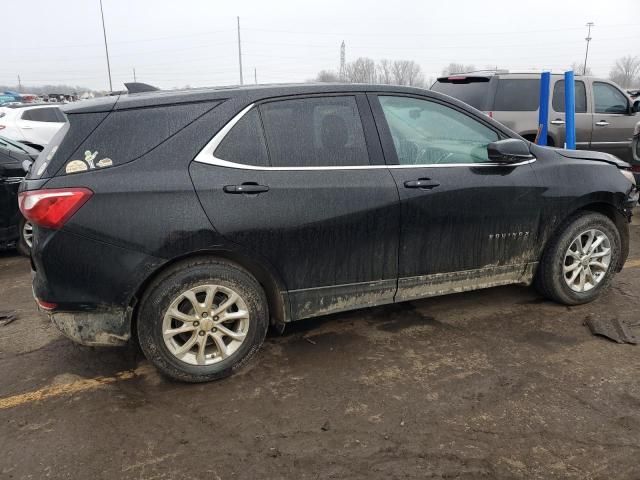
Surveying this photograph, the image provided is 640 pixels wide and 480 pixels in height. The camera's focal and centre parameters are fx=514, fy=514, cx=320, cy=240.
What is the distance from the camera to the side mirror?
3521 mm

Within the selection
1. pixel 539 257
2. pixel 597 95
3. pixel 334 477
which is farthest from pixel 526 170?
pixel 597 95

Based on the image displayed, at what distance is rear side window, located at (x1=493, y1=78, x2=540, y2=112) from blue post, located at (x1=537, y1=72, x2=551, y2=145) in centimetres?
82

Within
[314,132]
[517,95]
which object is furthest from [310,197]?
[517,95]

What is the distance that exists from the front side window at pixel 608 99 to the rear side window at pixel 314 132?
22.4 ft

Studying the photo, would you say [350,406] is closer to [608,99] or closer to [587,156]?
[587,156]

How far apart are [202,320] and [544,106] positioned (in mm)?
5862

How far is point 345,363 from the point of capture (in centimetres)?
328

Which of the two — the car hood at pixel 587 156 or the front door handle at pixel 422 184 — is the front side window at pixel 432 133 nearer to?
the front door handle at pixel 422 184

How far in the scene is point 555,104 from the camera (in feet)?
26.1

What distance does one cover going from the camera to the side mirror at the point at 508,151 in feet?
11.6

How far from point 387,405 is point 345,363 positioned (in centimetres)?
52

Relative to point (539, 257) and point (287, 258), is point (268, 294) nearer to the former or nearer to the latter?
point (287, 258)

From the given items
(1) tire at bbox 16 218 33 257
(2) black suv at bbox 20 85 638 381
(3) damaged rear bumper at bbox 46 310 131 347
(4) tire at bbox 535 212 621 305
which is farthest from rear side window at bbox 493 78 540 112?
(3) damaged rear bumper at bbox 46 310 131 347

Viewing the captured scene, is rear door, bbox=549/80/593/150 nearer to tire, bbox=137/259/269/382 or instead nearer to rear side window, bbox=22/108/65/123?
tire, bbox=137/259/269/382
